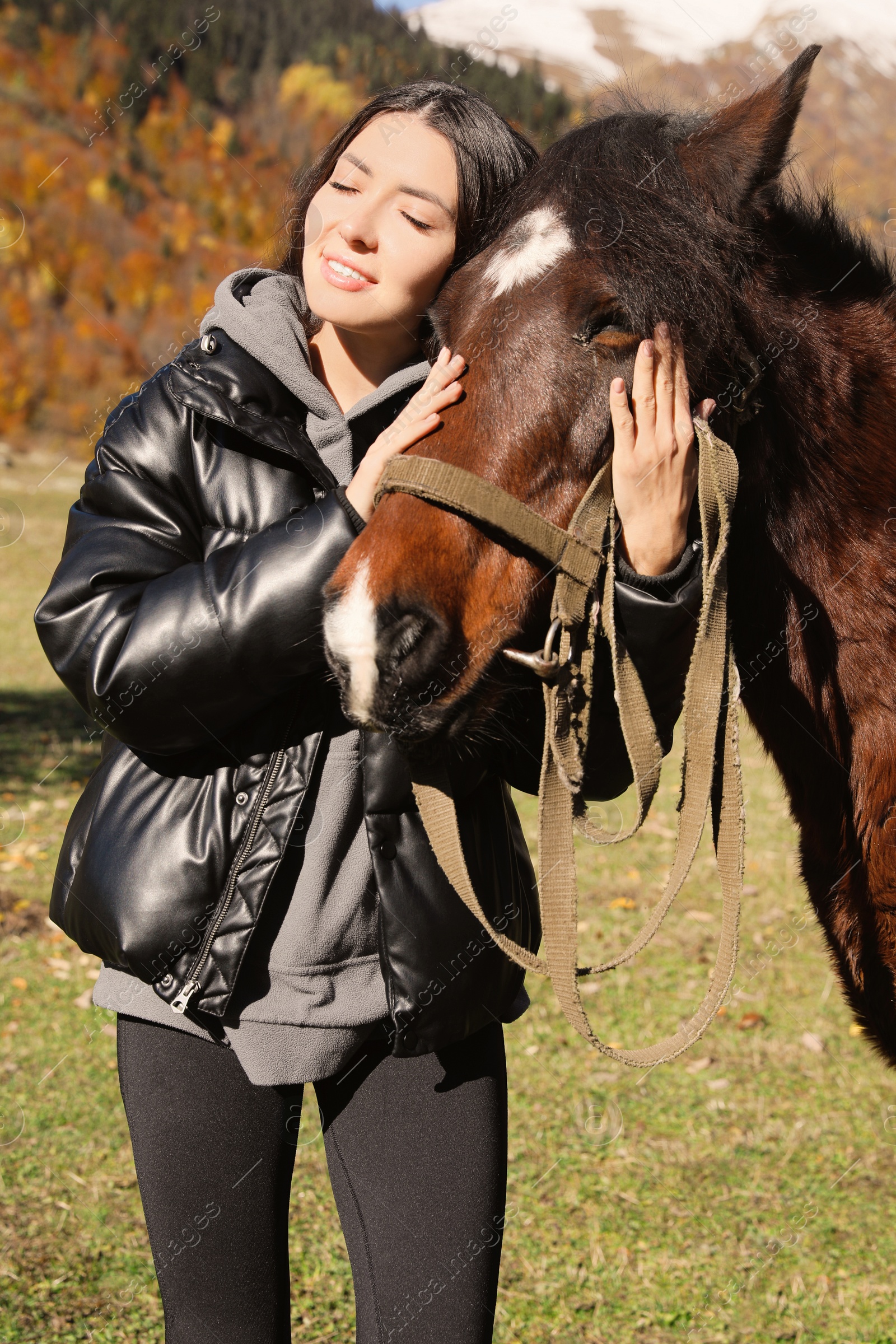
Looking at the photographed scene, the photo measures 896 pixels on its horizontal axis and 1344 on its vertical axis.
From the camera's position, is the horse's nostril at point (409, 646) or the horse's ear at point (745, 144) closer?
the horse's nostril at point (409, 646)

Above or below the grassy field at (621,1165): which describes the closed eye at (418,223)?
above

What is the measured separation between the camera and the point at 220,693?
1624 mm

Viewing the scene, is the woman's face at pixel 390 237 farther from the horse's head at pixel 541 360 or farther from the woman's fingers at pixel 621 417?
the woman's fingers at pixel 621 417

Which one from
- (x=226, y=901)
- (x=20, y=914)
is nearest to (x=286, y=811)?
(x=226, y=901)

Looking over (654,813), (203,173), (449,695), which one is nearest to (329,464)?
(449,695)

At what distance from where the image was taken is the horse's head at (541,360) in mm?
1499

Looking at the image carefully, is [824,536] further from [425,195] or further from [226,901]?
[226,901]

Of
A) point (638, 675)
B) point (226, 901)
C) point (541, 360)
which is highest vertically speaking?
point (541, 360)

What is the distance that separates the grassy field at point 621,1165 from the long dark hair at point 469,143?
126 cm

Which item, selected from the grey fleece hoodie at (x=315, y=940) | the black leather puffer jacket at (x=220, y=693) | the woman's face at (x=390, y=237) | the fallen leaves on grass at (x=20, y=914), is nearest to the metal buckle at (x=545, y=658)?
the black leather puffer jacket at (x=220, y=693)

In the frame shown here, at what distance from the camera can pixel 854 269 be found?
1981mm

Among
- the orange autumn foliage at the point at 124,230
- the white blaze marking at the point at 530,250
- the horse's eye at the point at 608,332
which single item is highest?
the white blaze marking at the point at 530,250

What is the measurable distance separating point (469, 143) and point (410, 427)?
0.65 metres

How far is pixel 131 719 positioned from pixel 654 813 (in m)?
6.83
